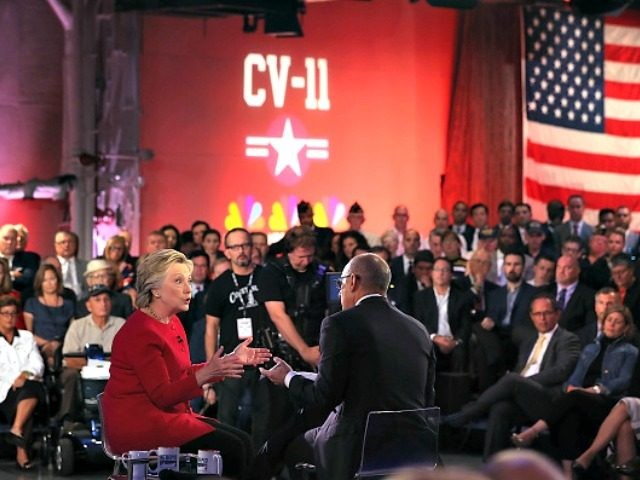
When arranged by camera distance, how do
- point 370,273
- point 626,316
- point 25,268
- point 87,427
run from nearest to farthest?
point 370,273 → point 626,316 → point 87,427 → point 25,268

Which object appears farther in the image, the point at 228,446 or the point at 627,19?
the point at 627,19

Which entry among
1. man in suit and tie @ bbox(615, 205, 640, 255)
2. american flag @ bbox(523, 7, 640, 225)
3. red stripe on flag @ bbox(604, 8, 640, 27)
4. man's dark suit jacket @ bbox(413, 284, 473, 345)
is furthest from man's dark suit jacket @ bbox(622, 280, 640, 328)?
red stripe on flag @ bbox(604, 8, 640, 27)

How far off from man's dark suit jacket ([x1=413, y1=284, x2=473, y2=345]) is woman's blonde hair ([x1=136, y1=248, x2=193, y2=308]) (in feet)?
→ 17.2

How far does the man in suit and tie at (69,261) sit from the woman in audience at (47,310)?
2.40 feet

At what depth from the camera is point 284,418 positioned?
25.5 ft

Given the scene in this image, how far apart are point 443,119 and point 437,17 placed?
1.11m

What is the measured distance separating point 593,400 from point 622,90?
7.53 meters

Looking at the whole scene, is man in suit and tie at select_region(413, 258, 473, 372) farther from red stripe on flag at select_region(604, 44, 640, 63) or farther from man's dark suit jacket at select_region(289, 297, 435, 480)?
red stripe on flag at select_region(604, 44, 640, 63)

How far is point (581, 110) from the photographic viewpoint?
15305 mm

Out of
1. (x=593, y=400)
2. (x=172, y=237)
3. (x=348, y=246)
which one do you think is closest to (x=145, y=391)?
(x=593, y=400)

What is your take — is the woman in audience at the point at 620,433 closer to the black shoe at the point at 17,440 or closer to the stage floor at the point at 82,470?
the stage floor at the point at 82,470

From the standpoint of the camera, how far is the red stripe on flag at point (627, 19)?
1562 centimetres

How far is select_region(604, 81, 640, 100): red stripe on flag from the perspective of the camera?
50.7 ft

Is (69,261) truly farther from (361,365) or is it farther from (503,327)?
(361,365)
